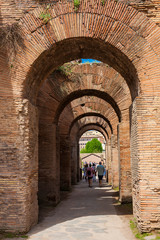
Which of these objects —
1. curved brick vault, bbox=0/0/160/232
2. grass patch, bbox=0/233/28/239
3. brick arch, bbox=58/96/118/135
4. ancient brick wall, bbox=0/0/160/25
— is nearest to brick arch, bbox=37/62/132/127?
brick arch, bbox=58/96/118/135

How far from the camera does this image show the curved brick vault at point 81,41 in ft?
15.8

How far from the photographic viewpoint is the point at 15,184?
4.95 metres

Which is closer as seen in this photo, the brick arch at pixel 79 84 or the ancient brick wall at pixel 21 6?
the ancient brick wall at pixel 21 6

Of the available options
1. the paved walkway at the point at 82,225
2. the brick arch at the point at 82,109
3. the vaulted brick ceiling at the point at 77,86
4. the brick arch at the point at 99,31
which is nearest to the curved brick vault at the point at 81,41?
the brick arch at the point at 99,31

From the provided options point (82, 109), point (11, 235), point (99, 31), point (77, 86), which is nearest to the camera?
point (11, 235)

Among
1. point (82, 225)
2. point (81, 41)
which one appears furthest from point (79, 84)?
point (82, 225)

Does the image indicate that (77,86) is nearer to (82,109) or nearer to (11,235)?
(82,109)

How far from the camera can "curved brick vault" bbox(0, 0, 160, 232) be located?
15.8 feet

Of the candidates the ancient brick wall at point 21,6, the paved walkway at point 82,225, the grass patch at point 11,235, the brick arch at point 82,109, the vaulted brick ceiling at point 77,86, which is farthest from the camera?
the brick arch at point 82,109

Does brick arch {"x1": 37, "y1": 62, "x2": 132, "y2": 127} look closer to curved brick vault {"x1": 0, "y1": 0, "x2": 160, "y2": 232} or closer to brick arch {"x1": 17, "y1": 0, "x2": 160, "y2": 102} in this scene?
curved brick vault {"x1": 0, "y1": 0, "x2": 160, "y2": 232}

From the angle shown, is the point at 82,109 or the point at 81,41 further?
the point at 82,109

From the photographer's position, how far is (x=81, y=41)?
18.3 ft

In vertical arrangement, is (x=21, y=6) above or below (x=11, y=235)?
above

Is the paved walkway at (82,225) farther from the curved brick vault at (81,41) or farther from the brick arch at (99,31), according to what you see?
the brick arch at (99,31)
